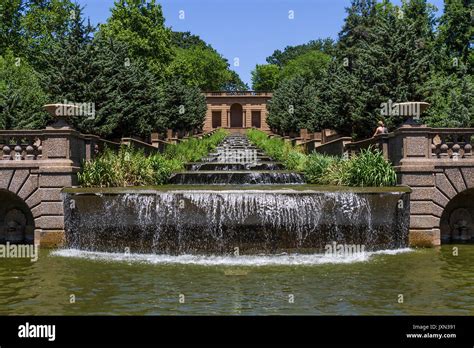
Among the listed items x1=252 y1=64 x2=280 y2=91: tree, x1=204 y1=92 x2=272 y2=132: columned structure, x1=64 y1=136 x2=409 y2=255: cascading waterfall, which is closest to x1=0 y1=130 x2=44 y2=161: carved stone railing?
x1=64 y1=136 x2=409 y2=255: cascading waterfall

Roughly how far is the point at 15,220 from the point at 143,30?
37426mm

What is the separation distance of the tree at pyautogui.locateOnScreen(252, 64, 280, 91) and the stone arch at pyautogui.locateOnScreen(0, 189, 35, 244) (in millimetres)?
97317

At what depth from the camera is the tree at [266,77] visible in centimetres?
11300

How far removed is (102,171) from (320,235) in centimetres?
706

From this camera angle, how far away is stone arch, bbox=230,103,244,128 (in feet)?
331

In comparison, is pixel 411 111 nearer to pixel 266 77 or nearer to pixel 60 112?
pixel 60 112

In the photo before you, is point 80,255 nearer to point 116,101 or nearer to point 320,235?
point 320,235

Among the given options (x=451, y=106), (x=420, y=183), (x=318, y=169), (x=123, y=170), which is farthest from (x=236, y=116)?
(x=420, y=183)

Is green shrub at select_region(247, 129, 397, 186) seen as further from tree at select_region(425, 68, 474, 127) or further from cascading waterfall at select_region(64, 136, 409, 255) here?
tree at select_region(425, 68, 474, 127)

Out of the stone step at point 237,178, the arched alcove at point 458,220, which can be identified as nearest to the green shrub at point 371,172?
the arched alcove at point 458,220

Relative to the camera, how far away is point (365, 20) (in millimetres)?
60875

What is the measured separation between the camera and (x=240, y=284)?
33.2ft

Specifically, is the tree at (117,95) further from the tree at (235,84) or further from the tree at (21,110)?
the tree at (235,84)
